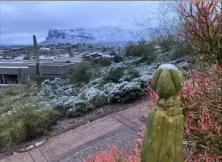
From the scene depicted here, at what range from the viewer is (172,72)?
151 centimetres

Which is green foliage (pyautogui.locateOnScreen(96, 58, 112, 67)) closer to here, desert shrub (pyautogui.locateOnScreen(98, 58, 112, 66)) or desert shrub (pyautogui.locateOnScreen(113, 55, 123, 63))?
desert shrub (pyautogui.locateOnScreen(98, 58, 112, 66))

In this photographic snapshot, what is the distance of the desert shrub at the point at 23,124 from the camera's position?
6473mm

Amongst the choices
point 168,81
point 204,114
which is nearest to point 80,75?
point 204,114

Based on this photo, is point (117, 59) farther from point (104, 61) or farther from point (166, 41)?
point (166, 41)

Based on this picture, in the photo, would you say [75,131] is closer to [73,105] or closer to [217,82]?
[73,105]

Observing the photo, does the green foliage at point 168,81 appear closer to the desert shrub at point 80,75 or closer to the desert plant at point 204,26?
the desert plant at point 204,26

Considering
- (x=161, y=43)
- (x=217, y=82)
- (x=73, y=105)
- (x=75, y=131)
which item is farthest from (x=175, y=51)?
(x=217, y=82)

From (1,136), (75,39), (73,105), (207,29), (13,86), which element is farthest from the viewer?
(75,39)

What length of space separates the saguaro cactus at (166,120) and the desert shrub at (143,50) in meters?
9.82

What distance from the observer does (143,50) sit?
39.5 ft

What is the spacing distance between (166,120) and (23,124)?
18.3 ft

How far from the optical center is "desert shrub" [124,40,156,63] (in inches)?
456

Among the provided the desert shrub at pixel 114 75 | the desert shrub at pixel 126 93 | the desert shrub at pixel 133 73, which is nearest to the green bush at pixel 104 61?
the desert shrub at pixel 114 75

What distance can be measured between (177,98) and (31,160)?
15.2 feet
